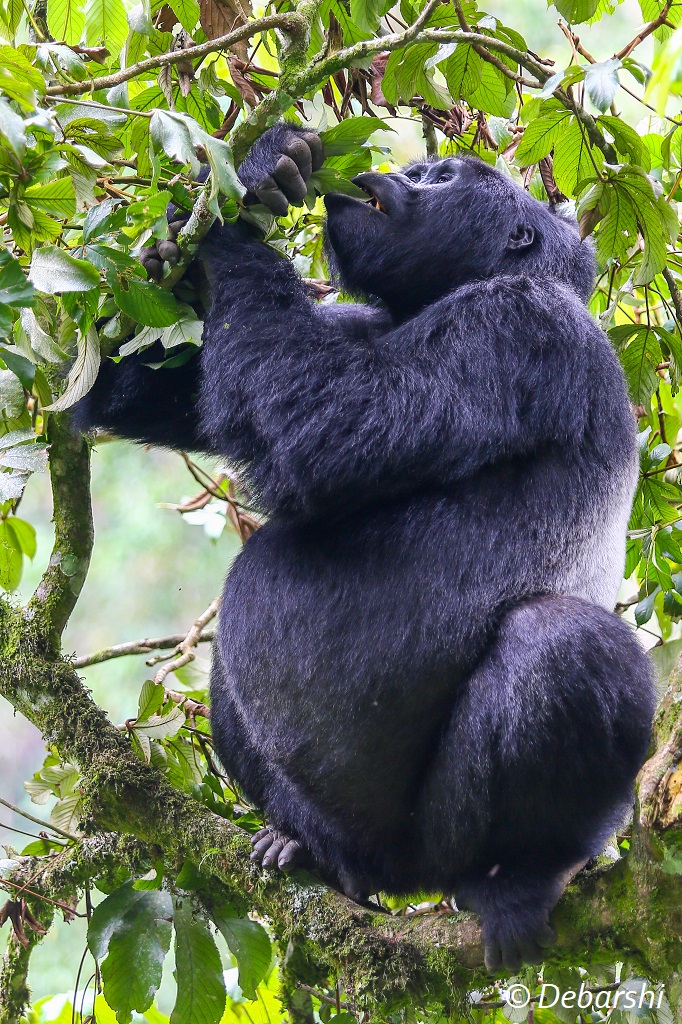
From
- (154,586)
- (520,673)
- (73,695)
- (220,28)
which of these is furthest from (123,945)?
(154,586)

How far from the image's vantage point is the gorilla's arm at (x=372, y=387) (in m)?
2.22

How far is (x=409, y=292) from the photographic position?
277cm

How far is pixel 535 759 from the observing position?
79.0 inches

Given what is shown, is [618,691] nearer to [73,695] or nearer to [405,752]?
[405,752]

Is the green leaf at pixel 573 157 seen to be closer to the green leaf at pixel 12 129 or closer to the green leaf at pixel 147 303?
the green leaf at pixel 147 303

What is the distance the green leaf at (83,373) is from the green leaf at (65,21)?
2.87 feet

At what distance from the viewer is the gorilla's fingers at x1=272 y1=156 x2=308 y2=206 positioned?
2270 millimetres

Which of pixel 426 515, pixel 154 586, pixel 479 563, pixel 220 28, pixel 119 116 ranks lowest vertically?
pixel 479 563

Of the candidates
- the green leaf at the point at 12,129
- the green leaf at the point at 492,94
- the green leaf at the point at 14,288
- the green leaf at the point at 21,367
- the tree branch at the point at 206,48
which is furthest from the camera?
the green leaf at the point at 492,94

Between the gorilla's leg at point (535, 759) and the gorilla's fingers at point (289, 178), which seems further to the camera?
the gorilla's fingers at point (289, 178)

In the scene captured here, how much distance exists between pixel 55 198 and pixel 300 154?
2.17 ft

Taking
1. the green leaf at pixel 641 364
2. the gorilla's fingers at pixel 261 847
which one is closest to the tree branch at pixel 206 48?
the green leaf at pixel 641 364

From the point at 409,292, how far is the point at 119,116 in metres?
1.04

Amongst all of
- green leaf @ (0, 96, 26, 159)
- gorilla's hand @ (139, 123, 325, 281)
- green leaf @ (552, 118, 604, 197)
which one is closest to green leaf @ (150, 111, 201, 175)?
green leaf @ (0, 96, 26, 159)
